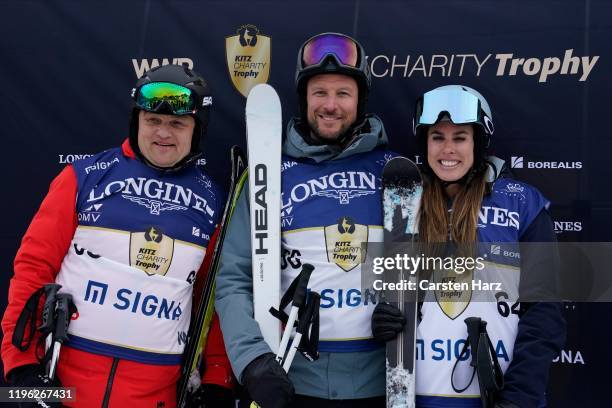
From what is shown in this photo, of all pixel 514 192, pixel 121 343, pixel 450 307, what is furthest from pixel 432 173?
pixel 121 343

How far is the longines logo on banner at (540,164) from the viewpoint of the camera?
2.99 metres

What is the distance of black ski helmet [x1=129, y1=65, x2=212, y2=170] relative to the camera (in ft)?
8.13

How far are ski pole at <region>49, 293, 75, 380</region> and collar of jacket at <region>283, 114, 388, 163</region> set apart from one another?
1101mm

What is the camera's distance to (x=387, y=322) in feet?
7.29

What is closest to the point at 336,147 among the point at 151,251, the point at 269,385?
the point at 151,251

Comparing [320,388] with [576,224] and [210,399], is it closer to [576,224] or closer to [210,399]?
[210,399]

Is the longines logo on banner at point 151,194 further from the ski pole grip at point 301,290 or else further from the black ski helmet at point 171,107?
the ski pole grip at point 301,290

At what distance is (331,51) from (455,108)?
601 millimetres

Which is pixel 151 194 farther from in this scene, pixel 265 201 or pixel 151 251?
pixel 265 201

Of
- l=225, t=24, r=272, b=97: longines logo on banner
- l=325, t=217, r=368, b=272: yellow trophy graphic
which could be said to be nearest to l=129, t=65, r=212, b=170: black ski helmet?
l=225, t=24, r=272, b=97: longines logo on banner

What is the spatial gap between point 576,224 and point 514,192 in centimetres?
84

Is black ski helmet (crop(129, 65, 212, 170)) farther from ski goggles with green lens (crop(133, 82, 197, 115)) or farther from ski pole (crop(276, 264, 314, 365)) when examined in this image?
ski pole (crop(276, 264, 314, 365))

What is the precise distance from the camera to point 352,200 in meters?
2.42

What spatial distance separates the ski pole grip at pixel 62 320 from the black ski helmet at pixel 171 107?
67 centimetres
